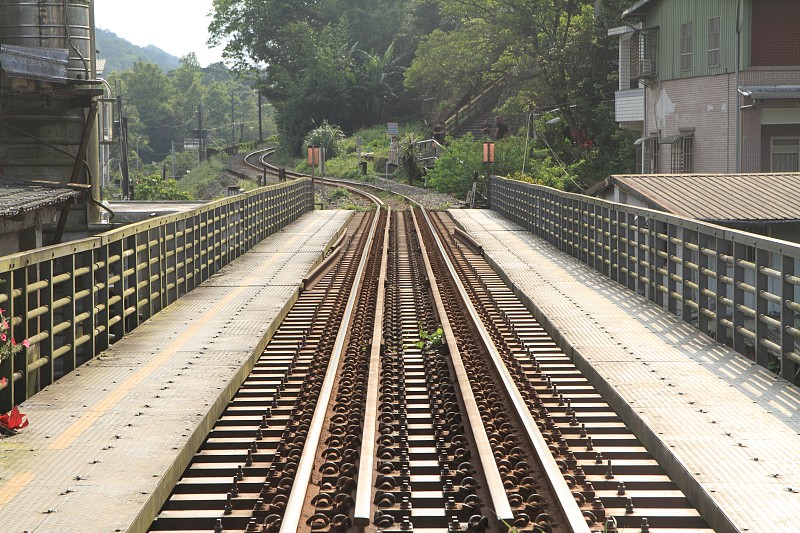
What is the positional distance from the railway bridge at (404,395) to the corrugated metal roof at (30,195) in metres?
1.97

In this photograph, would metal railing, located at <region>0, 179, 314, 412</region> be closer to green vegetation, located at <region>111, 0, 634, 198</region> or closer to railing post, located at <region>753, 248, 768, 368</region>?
railing post, located at <region>753, 248, 768, 368</region>

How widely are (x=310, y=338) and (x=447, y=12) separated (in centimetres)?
4726

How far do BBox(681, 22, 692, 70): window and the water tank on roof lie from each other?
1968cm

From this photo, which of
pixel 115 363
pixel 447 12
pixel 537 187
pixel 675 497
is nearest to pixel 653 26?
pixel 537 187

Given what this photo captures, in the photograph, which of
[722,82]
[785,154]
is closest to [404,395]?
[785,154]

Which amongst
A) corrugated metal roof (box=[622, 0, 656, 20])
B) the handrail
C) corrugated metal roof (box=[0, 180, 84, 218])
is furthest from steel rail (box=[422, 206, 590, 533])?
the handrail

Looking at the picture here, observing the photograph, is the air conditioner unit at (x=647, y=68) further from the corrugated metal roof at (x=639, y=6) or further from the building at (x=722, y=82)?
the corrugated metal roof at (x=639, y=6)

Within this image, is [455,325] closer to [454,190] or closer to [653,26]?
[653,26]


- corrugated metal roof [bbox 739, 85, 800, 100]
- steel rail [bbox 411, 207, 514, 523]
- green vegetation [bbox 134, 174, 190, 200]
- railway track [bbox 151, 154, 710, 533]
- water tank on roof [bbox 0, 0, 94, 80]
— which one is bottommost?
railway track [bbox 151, 154, 710, 533]

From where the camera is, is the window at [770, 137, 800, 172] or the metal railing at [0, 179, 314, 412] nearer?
the metal railing at [0, 179, 314, 412]

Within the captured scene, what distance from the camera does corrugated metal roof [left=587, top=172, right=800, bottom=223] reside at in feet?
57.1

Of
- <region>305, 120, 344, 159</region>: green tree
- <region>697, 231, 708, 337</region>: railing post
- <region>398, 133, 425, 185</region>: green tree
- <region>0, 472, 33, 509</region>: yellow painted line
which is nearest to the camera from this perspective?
<region>0, 472, 33, 509</region>: yellow painted line

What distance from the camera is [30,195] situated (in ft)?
54.9

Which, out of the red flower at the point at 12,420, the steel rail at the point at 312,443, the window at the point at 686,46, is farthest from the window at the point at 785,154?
the red flower at the point at 12,420
